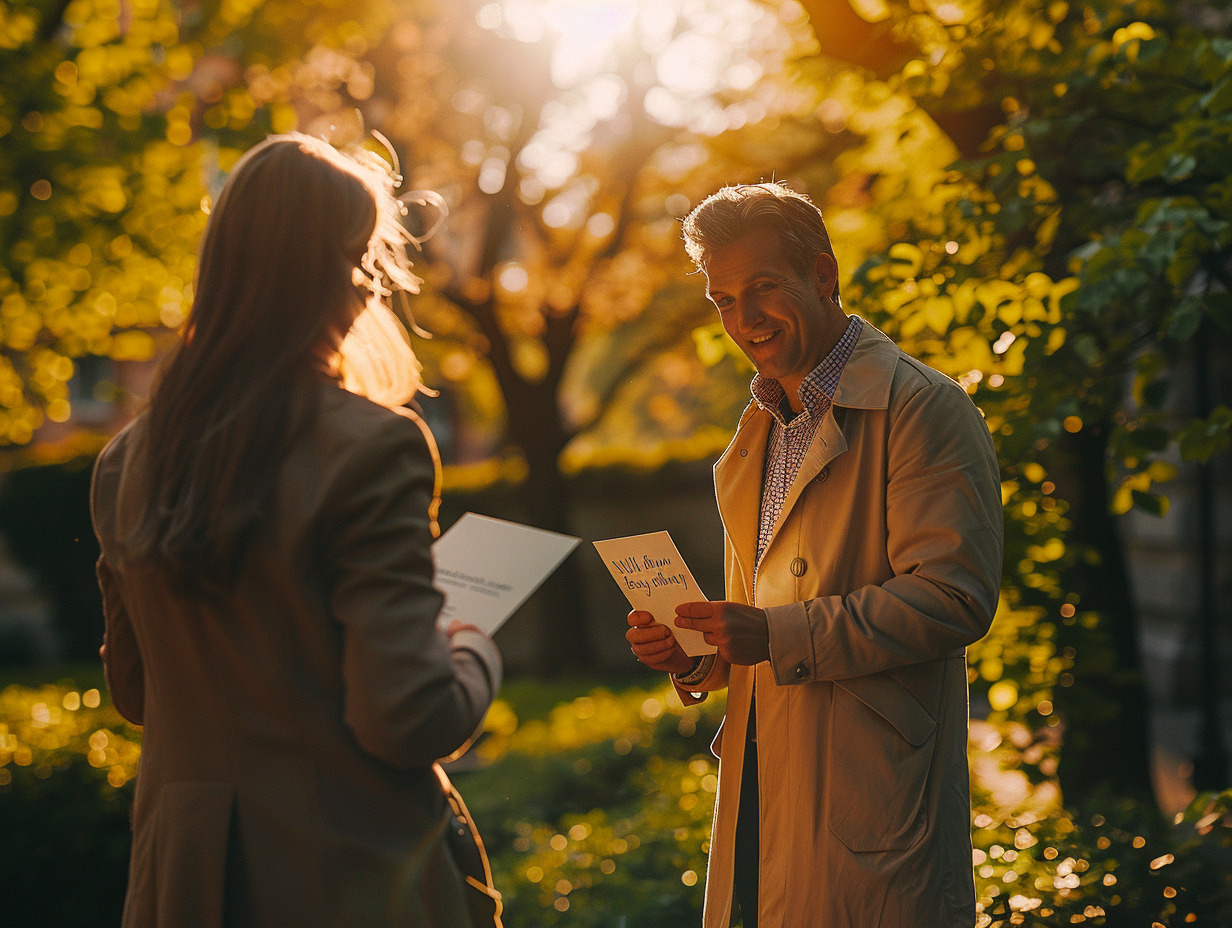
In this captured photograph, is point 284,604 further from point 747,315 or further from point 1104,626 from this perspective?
point 1104,626

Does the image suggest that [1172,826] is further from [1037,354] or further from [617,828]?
[617,828]

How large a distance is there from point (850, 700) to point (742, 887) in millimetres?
610

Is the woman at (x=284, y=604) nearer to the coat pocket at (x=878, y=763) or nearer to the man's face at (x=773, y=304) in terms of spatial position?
→ the coat pocket at (x=878, y=763)

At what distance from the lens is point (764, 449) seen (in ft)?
8.69

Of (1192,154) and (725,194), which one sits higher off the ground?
(1192,154)

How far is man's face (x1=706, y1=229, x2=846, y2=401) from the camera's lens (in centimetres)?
248

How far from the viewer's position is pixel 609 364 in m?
24.6

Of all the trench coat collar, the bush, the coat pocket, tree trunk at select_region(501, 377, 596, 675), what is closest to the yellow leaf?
the trench coat collar

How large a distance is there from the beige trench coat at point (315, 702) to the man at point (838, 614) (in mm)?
872

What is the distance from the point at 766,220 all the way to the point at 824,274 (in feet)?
0.65

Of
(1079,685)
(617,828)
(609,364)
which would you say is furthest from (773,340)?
(609,364)

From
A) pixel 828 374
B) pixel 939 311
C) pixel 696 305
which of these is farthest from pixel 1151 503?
pixel 696 305

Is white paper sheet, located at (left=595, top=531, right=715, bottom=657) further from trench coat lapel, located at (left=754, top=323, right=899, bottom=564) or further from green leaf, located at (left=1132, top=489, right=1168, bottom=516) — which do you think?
green leaf, located at (left=1132, top=489, right=1168, bottom=516)

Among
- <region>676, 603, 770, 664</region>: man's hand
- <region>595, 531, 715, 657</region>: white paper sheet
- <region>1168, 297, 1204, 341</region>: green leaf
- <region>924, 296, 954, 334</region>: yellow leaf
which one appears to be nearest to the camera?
<region>676, 603, 770, 664</region>: man's hand
